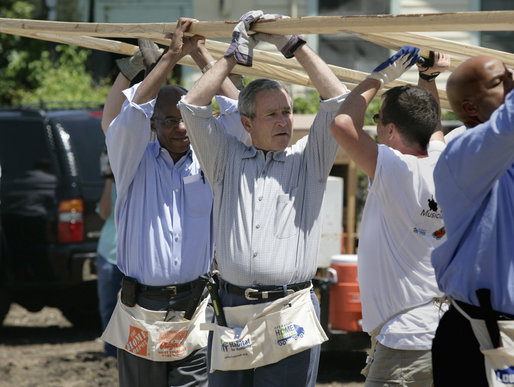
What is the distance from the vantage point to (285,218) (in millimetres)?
4148

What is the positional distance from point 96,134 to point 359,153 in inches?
235

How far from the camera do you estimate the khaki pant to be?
3881 mm

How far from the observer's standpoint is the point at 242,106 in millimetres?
4363

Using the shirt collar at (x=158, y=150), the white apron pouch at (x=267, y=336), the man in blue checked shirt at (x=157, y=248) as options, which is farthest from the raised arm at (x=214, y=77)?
the white apron pouch at (x=267, y=336)

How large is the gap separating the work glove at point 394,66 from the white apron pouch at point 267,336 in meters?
1.04

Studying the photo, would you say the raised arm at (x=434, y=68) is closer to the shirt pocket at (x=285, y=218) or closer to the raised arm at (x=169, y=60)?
the shirt pocket at (x=285, y=218)

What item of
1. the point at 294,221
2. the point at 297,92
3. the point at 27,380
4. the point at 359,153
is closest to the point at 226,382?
the point at 294,221

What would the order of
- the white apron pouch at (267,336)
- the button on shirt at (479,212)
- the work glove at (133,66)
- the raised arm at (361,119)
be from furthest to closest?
1. the work glove at (133,66)
2. the white apron pouch at (267,336)
3. the raised arm at (361,119)
4. the button on shirt at (479,212)

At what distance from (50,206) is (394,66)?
573cm

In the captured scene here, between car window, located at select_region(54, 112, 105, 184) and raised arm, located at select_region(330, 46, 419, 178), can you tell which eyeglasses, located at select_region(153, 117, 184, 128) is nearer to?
raised arm, located at select_region(330, 46, 419, 178)

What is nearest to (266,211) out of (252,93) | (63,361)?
(252,93)

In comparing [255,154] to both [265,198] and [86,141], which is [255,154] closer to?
[265,198]

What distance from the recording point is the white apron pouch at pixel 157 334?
4.71m

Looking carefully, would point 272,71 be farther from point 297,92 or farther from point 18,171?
point 297,92
